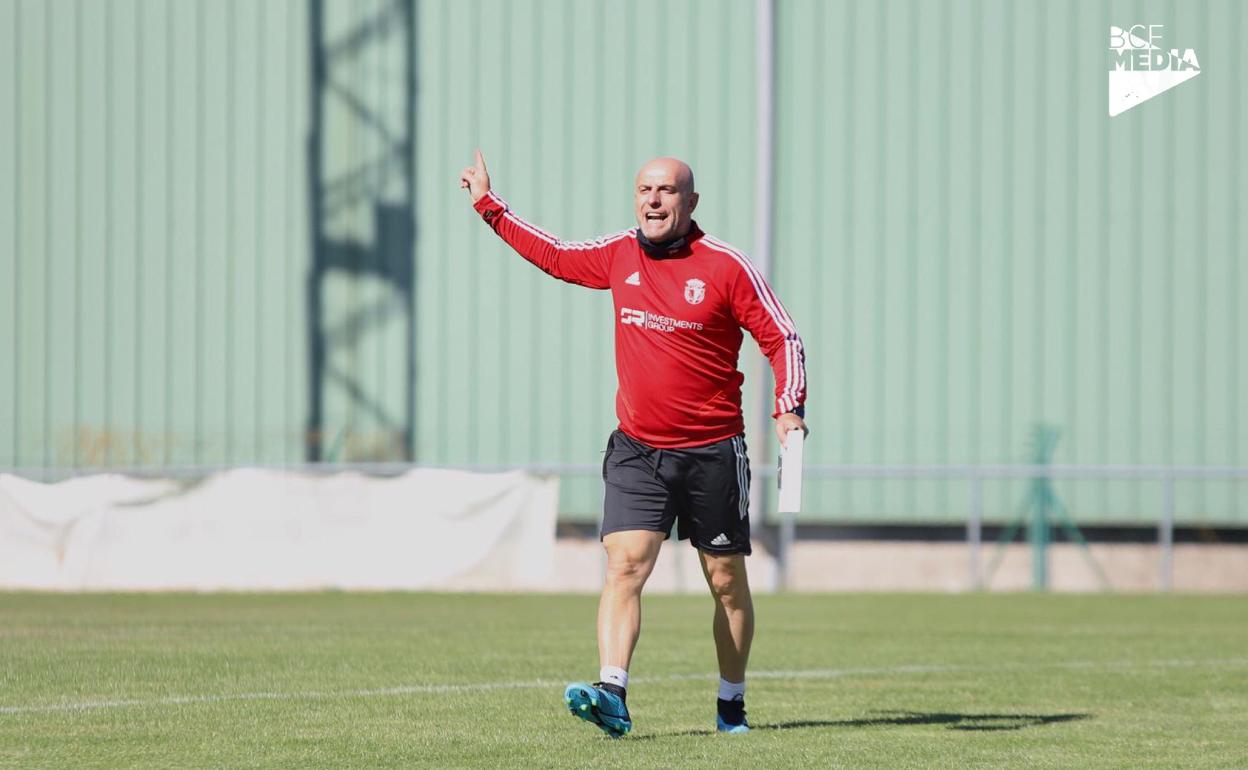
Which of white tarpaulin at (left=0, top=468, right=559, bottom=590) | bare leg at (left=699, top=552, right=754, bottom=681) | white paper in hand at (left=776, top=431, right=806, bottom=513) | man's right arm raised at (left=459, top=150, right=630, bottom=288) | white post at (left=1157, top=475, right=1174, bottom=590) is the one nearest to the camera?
white paper in hand at (left=776, top=431, right=806, bottom=513)

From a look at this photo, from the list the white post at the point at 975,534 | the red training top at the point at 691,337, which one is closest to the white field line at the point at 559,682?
the red training top at the point at 691,337

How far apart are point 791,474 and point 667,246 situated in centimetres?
115

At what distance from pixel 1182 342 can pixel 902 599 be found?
6817 mm

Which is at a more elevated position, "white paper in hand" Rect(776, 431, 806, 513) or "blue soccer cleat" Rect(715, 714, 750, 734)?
"white paper in hand" Rect(776, 431, 806, 513)

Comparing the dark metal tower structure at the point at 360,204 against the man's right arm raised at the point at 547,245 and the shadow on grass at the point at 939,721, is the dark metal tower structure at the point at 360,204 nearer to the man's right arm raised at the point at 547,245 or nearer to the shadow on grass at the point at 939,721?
the man's right arm raised at the point at 547,245

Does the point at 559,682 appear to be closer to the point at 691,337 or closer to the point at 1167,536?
the point at 691,337

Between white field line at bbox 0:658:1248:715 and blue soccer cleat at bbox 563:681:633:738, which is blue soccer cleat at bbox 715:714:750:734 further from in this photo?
white field line at bbox 0:658:1248:715

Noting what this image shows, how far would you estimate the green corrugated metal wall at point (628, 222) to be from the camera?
26047 millimetres

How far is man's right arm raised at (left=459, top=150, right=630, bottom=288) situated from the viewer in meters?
8.41

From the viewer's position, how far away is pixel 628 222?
26.5 m

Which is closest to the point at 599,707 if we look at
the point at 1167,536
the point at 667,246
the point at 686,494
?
the point at 686,494

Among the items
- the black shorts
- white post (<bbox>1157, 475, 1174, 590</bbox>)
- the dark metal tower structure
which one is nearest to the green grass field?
the black shorts

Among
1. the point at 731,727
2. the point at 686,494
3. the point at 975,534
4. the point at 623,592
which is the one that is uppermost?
the point at 686,494

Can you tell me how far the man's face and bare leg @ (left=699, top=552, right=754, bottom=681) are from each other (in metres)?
1.37
